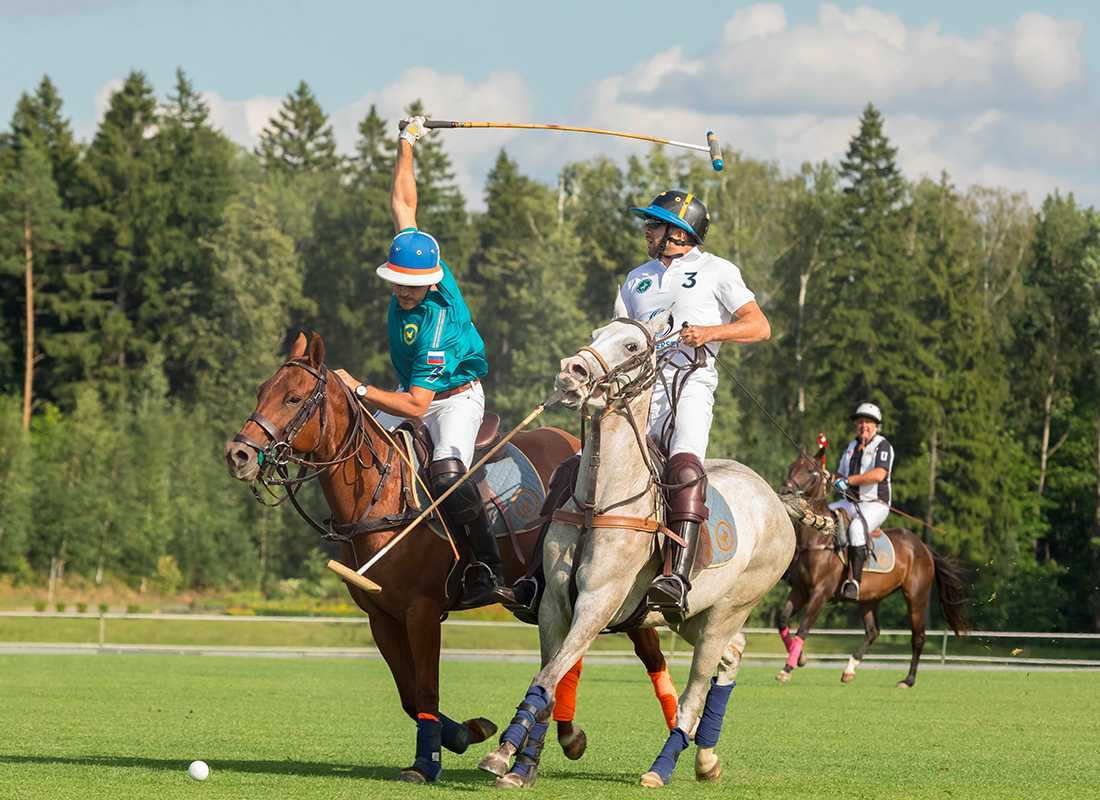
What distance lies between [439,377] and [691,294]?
1702 millimetres

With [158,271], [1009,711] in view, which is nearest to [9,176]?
[158,271]

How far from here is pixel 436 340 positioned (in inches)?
325

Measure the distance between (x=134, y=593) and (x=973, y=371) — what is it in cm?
3409

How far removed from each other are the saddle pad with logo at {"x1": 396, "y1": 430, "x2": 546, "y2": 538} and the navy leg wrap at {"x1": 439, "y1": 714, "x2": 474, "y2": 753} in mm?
1266

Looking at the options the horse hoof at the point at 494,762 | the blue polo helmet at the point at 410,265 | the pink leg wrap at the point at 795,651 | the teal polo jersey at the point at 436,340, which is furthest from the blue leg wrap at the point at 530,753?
the pink leg wrap at the point at 795,651

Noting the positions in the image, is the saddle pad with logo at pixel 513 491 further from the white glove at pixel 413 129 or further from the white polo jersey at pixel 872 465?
the white polo jersey at pixel 872 465

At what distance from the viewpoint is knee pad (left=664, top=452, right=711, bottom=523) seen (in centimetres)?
748

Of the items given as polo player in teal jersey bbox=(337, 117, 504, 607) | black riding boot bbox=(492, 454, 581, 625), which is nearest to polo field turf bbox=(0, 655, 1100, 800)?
black riding boot bbox=(492, 454, 581, 625)

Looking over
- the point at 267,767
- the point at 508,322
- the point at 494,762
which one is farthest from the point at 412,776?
the point at 508,322

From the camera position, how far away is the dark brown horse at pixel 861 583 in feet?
61.1

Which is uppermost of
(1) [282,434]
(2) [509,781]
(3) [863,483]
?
(1) [282,434]

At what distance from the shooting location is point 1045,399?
5438 centimetres

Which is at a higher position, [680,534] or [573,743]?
[680,534]

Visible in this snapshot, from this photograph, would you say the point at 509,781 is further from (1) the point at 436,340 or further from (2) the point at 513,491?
(1) the point at 436,340
